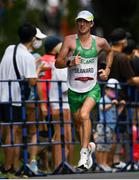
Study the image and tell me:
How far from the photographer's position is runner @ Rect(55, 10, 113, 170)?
15039mm

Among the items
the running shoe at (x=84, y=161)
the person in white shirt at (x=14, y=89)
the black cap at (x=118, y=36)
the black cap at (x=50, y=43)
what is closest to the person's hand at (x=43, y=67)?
the black cap at (x=50, y=43)

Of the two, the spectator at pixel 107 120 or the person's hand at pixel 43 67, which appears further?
the spectator at pixel 107 120

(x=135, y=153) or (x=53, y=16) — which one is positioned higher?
(x=53, y=16)

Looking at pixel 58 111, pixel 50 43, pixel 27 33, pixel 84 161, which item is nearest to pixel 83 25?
pixel 84 161

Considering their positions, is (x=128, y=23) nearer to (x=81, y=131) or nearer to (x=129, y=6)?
(x=129, y=6)

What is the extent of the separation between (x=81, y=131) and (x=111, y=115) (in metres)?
2.87

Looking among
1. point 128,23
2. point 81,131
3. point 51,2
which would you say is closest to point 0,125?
point 81,131

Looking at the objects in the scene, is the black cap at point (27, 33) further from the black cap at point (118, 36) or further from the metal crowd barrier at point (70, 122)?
the black cap at point (118, 36)

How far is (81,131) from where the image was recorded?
15.2m

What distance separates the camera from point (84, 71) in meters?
15.2

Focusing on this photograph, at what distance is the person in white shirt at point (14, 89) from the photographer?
16609 mm

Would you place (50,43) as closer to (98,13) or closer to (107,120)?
(107,120)

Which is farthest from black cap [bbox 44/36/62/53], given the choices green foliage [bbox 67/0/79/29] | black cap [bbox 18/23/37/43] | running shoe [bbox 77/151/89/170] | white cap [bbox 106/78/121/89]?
green foliage [bbox 67/0/79/29]

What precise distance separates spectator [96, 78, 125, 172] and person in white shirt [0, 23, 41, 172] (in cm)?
149
